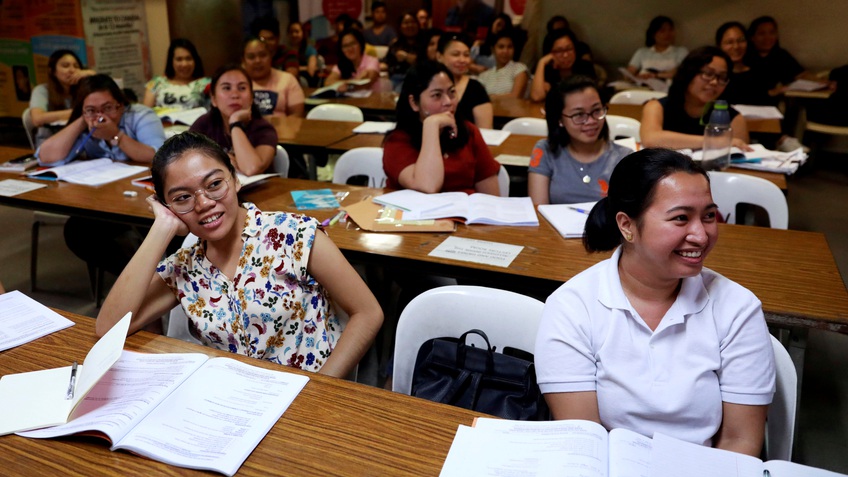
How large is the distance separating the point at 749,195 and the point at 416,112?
4.61 ft

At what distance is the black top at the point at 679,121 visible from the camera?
336cm

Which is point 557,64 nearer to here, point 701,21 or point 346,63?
point 346,63

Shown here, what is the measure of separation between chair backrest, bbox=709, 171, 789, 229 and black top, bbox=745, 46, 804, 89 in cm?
453

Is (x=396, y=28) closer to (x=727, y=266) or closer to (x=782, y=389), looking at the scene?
(x=727, y=266)

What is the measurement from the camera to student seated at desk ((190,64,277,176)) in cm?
304

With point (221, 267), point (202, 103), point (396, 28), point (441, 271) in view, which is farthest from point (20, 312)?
point (396, 28)

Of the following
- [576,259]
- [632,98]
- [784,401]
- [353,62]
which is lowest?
[784,401]

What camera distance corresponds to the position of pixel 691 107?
337 centimetres

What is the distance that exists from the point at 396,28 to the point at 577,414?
9.40m

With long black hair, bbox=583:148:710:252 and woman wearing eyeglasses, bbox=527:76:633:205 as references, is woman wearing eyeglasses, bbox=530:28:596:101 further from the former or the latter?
long black hair, bbox=583:148:710:252

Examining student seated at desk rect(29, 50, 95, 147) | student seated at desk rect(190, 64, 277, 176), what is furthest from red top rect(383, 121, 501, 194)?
student seated at desk rect(29, 50, 95, 147)

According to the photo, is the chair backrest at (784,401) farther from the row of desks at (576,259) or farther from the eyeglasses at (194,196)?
the eyeglasses at (194,196)

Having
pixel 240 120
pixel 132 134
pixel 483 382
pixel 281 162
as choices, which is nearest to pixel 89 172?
pixel 132 134

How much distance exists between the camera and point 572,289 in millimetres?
1422
